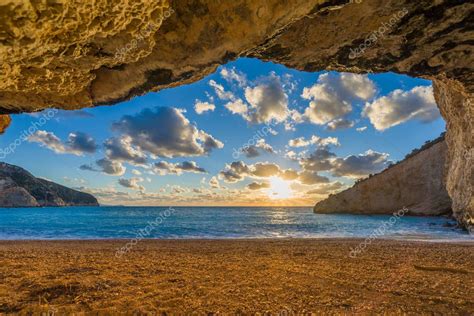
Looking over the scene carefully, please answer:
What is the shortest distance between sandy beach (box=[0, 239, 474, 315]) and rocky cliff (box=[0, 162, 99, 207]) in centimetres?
14145

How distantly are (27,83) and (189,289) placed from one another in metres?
5.04

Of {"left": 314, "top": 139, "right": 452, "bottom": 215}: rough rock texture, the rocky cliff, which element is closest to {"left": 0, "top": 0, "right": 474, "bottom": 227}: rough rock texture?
{"left": 314, "top": 139, "right": 452, "bottom": 215}: rough rock texture

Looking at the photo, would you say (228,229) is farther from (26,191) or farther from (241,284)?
(26,191)

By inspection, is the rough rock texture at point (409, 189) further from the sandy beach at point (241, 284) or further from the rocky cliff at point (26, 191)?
the rocky cliff at point (26, 191)

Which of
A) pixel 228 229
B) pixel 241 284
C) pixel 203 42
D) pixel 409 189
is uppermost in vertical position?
pixel 203 42

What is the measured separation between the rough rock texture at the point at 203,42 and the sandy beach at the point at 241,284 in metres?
3.97

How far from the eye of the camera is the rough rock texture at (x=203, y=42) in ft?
10.3

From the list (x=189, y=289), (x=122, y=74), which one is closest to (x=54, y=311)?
(x=189, y=289)

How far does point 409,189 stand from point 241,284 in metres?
57.5

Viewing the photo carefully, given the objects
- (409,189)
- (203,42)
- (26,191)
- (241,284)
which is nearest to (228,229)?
(241,284)

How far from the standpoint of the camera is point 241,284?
6.25m

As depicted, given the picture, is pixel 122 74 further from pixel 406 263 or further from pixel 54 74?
pixel 406 263

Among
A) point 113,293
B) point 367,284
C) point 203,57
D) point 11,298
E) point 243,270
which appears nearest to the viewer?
point 203,57

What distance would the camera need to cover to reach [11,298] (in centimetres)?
530
